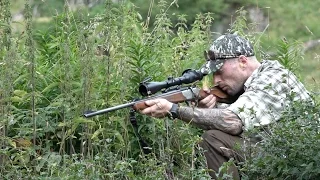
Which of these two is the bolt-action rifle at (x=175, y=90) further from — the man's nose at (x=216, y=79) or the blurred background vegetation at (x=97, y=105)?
the blurred background vegetation at (x=97, y=105)

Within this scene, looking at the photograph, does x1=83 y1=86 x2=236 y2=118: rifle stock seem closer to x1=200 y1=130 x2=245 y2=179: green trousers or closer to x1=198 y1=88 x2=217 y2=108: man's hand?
x1=198 y1=88 x2=217 y2=108: man's hand

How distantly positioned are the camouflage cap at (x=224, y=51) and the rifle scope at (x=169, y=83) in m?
0.12

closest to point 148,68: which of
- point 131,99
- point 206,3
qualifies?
point 131,99

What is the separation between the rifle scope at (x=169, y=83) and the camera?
316 inches

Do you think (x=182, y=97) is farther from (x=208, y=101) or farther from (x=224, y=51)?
(x=224, y=51)

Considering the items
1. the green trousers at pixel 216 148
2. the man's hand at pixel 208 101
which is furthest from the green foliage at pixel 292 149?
the man's hand at pixel 208 101

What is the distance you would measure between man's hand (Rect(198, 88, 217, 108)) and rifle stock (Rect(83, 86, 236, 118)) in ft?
0.09

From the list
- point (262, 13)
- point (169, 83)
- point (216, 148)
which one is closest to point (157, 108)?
point (169, 83)

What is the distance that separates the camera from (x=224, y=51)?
8.47m

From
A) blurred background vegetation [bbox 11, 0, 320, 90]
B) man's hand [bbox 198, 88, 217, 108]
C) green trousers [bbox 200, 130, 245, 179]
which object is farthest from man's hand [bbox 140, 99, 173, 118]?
blurred background vegetation [bbox 11, 0, 320, 90]

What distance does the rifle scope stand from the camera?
8.02 m

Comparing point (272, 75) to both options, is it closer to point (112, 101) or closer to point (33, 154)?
point (112, 101)

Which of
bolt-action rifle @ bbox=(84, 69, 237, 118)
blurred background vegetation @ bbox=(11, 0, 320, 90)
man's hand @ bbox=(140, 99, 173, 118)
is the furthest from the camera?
blurred background vegetation @ bbox=(11, 0, 320, 90)

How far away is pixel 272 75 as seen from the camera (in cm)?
823
